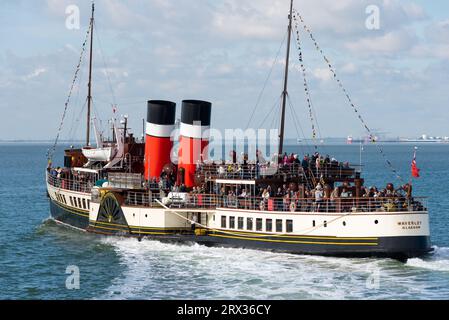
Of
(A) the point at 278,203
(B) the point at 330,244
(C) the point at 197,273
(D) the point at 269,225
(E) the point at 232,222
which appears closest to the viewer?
(C) the point at 197,273

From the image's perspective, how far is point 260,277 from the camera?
35.2m

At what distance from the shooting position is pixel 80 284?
35.4 metres

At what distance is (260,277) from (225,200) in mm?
8283

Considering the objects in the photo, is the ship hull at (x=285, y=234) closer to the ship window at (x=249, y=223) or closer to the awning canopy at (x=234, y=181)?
the ship window at (x=249, y=223)

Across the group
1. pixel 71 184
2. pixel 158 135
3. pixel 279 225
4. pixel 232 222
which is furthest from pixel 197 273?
pixel 71 184

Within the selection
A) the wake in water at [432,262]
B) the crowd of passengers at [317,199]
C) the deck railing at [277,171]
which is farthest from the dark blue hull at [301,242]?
the deck railing at [277,171]

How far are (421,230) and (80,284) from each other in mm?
17277

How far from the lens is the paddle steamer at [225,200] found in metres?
37.3

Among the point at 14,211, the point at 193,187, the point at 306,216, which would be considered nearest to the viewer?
the point at 306,216

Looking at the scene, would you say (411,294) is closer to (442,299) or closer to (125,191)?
(442,299)

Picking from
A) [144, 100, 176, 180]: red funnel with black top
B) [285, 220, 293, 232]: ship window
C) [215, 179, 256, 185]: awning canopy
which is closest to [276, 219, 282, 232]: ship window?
[285, 220, 293, 232]: ship window

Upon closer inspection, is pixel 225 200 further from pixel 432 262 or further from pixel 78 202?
pixel 78 202

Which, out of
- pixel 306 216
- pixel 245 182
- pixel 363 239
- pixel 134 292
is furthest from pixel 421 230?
pixel 134 292
